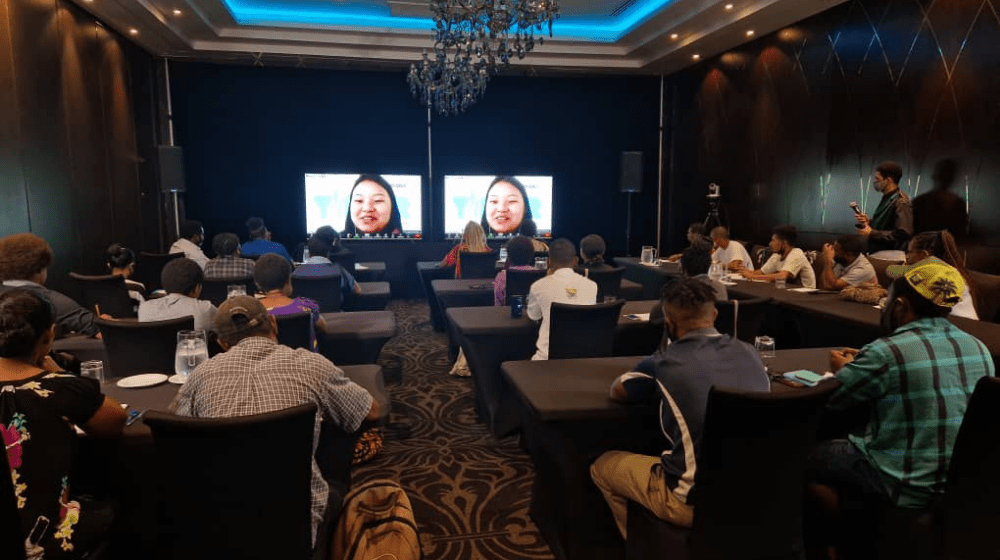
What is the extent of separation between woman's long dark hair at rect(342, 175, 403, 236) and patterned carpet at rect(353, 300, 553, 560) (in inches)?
185

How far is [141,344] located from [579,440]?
1876 mm

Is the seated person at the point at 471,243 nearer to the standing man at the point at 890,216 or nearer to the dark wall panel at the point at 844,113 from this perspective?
the standing man at the point at 890,216

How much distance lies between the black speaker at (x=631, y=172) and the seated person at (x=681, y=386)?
305 inches

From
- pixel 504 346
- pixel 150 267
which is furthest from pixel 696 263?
pixel 150 267

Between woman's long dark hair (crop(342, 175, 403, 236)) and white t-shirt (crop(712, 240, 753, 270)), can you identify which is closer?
white t-shirt (crop(712, 240, 753, 270))

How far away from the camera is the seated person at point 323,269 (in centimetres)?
490

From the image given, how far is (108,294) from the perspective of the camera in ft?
14.3

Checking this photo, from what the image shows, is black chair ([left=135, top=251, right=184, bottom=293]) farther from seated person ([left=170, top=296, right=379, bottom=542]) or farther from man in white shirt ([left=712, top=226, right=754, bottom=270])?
man in white shirt ([left=712, top=226, right=754, bottom=270])

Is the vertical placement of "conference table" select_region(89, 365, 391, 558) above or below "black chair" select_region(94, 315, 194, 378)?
below

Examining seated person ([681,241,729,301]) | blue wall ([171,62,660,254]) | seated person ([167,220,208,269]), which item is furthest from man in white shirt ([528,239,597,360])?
blue wall ([171,62,660,254])

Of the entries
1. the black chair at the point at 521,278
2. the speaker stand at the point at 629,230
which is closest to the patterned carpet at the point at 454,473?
the black chair at the point at 521,278

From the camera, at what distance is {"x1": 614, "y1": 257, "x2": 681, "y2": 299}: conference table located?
20.3ft

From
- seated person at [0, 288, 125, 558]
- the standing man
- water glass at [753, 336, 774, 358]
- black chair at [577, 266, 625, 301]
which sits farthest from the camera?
the standing man

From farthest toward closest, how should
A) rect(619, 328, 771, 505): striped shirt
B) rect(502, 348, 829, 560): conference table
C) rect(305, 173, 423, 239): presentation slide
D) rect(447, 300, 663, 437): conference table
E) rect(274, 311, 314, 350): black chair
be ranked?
rect(305, 173, 423, 239): presentation slide, rect(447, 300, 663, 437): conference table, rect(274, 311, 314, 350): black chair, rect(502, 348, 829, 560): conference table, rect(619, 328, 771, 505): striped shirt
